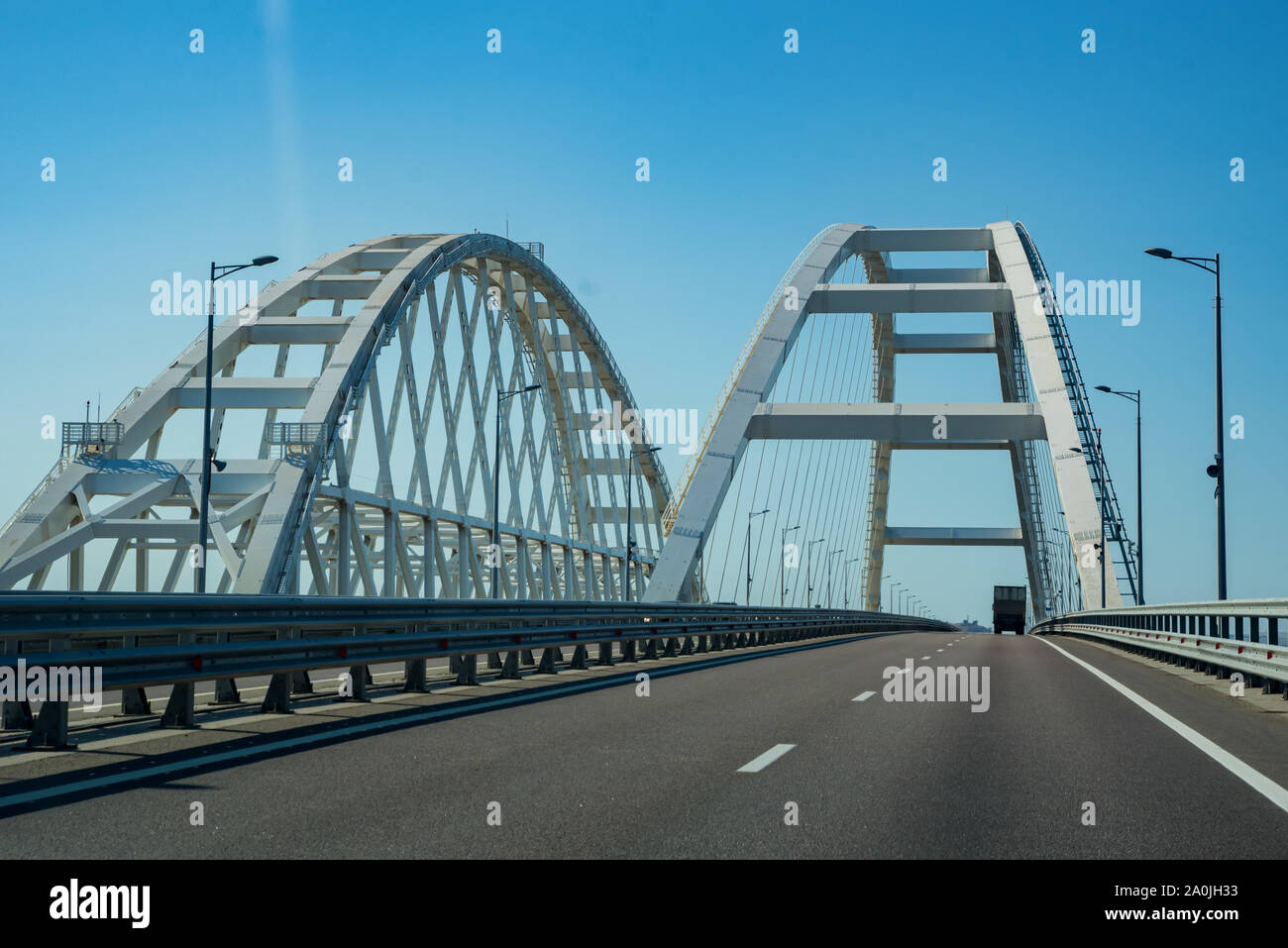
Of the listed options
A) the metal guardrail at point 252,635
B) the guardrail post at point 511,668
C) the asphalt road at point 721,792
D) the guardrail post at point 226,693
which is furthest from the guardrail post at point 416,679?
the guardrail post at point 226,693

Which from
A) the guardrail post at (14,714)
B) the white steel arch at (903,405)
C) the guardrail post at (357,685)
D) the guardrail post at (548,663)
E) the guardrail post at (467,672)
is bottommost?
the guardrail post at (548,663)

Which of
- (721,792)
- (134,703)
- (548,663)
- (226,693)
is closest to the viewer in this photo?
(721,792)

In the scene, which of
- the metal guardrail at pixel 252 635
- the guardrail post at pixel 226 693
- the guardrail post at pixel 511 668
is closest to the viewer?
the metal guardrail at pixel 252 635

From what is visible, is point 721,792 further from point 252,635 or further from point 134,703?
point 134,703

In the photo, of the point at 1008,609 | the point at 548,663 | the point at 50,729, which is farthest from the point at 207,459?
the point at 1008,609

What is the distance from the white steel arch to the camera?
1420 inches

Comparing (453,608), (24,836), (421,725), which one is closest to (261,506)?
(453,608)

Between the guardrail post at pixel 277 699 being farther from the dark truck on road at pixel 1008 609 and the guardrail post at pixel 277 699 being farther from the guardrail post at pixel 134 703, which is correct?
the dark truck on road at pixel 1008 609

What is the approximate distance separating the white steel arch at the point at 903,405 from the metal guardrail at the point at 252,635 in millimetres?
16863

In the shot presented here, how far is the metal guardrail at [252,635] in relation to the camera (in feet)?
26.4

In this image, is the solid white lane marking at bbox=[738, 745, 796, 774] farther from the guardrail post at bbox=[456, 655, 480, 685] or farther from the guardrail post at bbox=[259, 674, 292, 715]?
the guardrail post at bbox=[456, 655, 480, 685]

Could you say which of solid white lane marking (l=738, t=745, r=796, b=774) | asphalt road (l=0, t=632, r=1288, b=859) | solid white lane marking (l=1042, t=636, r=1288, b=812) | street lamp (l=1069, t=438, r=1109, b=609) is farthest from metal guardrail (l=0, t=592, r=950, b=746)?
street lamp (l=1069, t=438, r=1109, b=609)

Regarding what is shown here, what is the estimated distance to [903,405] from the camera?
1490 inches

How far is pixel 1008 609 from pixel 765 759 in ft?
262
